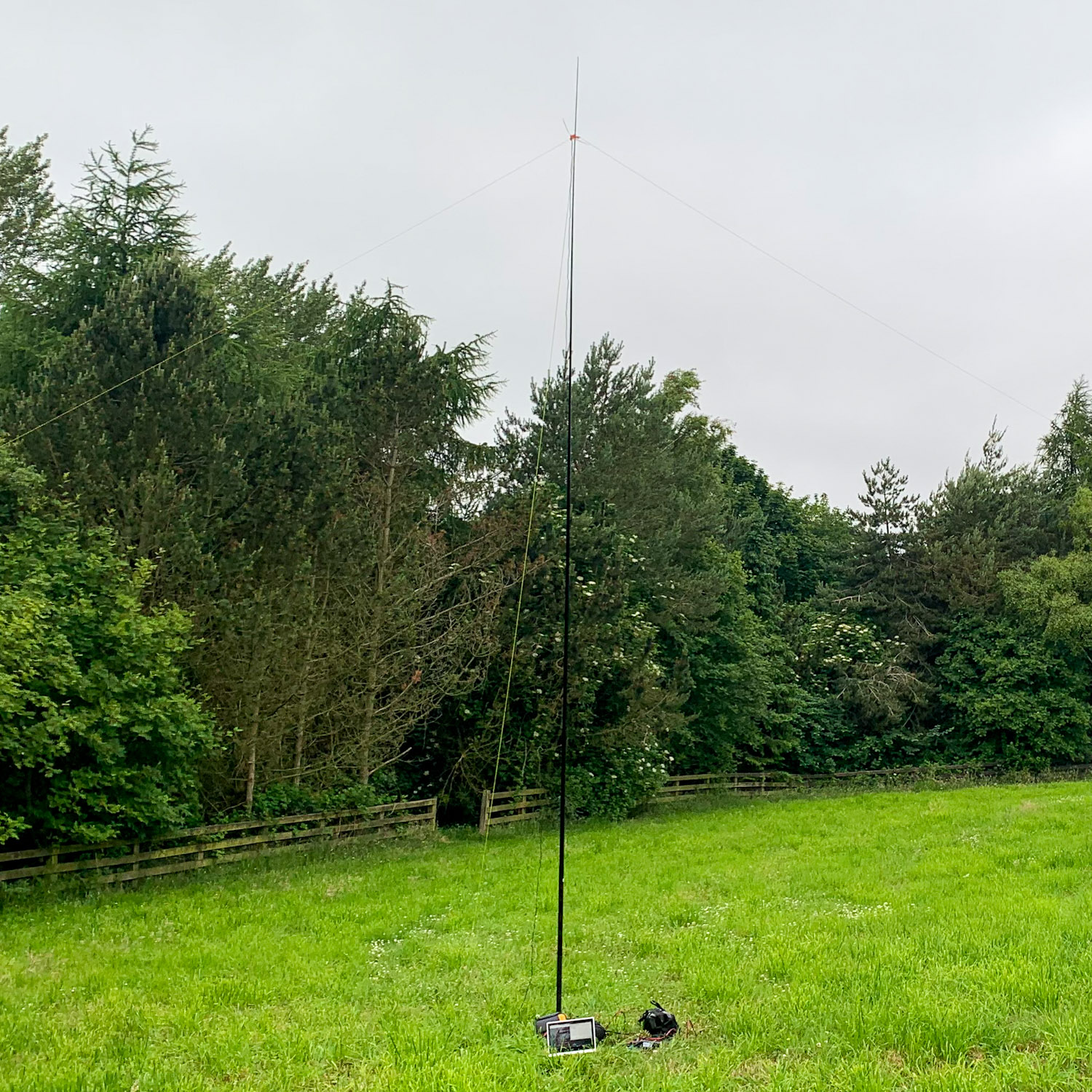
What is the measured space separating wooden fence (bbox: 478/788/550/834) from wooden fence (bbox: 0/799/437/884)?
109 cm

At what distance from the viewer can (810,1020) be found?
16.9 feet

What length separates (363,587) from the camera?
16.0 metres

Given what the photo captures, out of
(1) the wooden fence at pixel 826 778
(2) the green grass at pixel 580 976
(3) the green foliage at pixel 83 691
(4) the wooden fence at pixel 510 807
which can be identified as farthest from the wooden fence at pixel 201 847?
(1) the wooden fence at pixel 826 778

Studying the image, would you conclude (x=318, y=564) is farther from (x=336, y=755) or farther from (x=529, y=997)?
(x=529, y=997)

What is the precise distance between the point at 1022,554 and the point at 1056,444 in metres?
8.55

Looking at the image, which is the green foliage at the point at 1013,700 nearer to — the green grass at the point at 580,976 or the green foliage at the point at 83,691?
the green grass at the point at 580,976

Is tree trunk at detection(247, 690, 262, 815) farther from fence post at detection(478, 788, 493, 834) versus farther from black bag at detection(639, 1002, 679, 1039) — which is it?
black bag at detection(639, 1002, 679, 1039)

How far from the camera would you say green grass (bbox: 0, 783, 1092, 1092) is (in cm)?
461

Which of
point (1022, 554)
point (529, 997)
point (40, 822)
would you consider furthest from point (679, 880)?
point (1022, 554)

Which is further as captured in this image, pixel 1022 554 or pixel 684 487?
pixel 1022 554

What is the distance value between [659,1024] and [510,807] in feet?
41.7

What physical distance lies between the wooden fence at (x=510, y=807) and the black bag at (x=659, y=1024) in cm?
1151

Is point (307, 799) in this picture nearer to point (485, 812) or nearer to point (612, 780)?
point (485, 812)

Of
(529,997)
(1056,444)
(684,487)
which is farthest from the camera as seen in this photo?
(1056,444)
